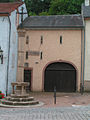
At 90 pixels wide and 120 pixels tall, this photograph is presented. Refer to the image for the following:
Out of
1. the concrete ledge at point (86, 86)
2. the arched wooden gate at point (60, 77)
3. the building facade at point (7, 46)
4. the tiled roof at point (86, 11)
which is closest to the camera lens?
the building facade at point (7, 46)

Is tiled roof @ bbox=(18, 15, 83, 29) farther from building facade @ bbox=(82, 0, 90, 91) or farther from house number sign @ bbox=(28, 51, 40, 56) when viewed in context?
house number sign @ bbox=(28, 51, 40, 56)

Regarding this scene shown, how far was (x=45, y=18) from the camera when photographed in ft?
81.1

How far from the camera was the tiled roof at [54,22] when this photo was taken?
22328 mm

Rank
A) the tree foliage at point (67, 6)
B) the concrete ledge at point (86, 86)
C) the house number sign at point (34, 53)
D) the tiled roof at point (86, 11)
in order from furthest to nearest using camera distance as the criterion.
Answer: the tree foliage at point (67, 6), the house number sign at point (34, 53), the tiled roof at point (86, 11), the concrete ledge at point (86, 86)

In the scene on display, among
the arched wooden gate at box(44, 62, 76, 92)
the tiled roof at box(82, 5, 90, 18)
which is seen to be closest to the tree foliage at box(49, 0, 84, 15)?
the tiled roof at box(82, 5, 90, 18)

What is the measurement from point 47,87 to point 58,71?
181cm

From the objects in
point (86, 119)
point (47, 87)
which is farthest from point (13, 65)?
point (86, 119)

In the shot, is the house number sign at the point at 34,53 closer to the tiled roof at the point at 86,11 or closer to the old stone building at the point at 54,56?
the old stone building at the point at 54,56

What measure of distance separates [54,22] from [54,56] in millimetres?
3457

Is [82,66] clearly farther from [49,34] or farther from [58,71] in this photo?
[49,34]

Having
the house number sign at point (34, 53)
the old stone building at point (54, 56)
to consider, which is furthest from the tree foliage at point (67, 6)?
the house number sign at point (34, 53)

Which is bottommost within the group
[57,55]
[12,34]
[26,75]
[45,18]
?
[26,75]

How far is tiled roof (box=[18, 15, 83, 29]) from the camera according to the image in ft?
73.3

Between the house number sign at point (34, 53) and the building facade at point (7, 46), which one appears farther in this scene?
the house number sign at point (34, 53)
